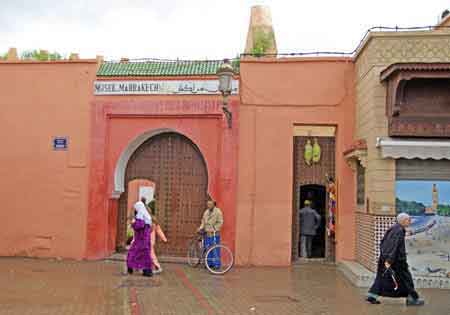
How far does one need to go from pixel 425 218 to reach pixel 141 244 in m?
5.45

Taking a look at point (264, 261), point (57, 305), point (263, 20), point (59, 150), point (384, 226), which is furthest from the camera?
point (263, 20)

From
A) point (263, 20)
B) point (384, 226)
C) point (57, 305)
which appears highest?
point (263, 20)

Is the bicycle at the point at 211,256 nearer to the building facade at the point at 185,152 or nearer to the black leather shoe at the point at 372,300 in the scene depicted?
the building facade at the point at 185,152

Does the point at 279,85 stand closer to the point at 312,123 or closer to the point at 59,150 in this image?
the point at 312,123

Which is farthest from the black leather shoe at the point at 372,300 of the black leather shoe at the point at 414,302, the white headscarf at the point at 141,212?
the white headscarf at the point at 141,212

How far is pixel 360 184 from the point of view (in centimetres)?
1210

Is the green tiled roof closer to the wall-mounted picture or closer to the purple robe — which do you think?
the purple robe

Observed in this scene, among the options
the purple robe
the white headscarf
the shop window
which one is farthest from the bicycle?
the shop window

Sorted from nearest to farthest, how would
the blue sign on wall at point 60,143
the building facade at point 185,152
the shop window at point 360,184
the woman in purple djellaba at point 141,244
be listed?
the woman in purple djellaba at point 141,244
the shop window at point 360,184
the building facade at point 185,152
the blue sign on wall at point 60,143

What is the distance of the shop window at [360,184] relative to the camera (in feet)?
38.4

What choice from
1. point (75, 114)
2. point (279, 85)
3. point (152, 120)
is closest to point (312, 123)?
point (279, 85)

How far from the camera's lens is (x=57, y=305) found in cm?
831

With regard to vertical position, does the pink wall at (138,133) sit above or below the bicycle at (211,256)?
above

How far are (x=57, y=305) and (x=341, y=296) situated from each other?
14.8 ft
